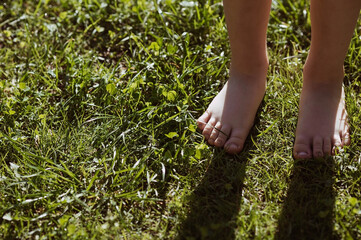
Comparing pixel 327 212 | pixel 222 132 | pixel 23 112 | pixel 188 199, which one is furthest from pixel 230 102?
pixel 23 112

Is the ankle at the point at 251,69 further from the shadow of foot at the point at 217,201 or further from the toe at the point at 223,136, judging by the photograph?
the shadow of foot at the point at 217,201

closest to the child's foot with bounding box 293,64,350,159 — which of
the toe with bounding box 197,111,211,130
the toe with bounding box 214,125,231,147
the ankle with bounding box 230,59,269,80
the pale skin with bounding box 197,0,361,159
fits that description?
the pale skin with bounding box 197,0,361,159

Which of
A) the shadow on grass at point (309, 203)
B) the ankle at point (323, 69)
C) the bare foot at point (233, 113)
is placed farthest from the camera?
the bare foot at point (233, 113)

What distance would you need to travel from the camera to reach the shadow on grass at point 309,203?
1.63 m

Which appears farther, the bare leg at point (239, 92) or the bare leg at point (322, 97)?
the bare leg at point (239, 92)

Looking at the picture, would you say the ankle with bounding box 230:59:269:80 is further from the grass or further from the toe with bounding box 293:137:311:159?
the toe with bounding box 293:137:311:159

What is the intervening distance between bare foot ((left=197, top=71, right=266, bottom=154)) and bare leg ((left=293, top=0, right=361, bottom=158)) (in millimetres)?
213

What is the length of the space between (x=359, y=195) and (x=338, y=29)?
2.19 ft

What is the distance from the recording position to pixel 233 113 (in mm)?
1951

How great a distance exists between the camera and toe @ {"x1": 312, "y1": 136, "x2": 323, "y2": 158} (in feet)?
5.95

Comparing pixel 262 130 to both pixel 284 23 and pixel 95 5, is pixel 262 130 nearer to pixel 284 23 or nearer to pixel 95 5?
pixel 284 23

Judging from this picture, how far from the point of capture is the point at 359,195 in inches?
68.4

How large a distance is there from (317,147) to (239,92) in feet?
1.38

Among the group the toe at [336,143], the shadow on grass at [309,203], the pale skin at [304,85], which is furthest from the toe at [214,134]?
the toe at [336,143]
